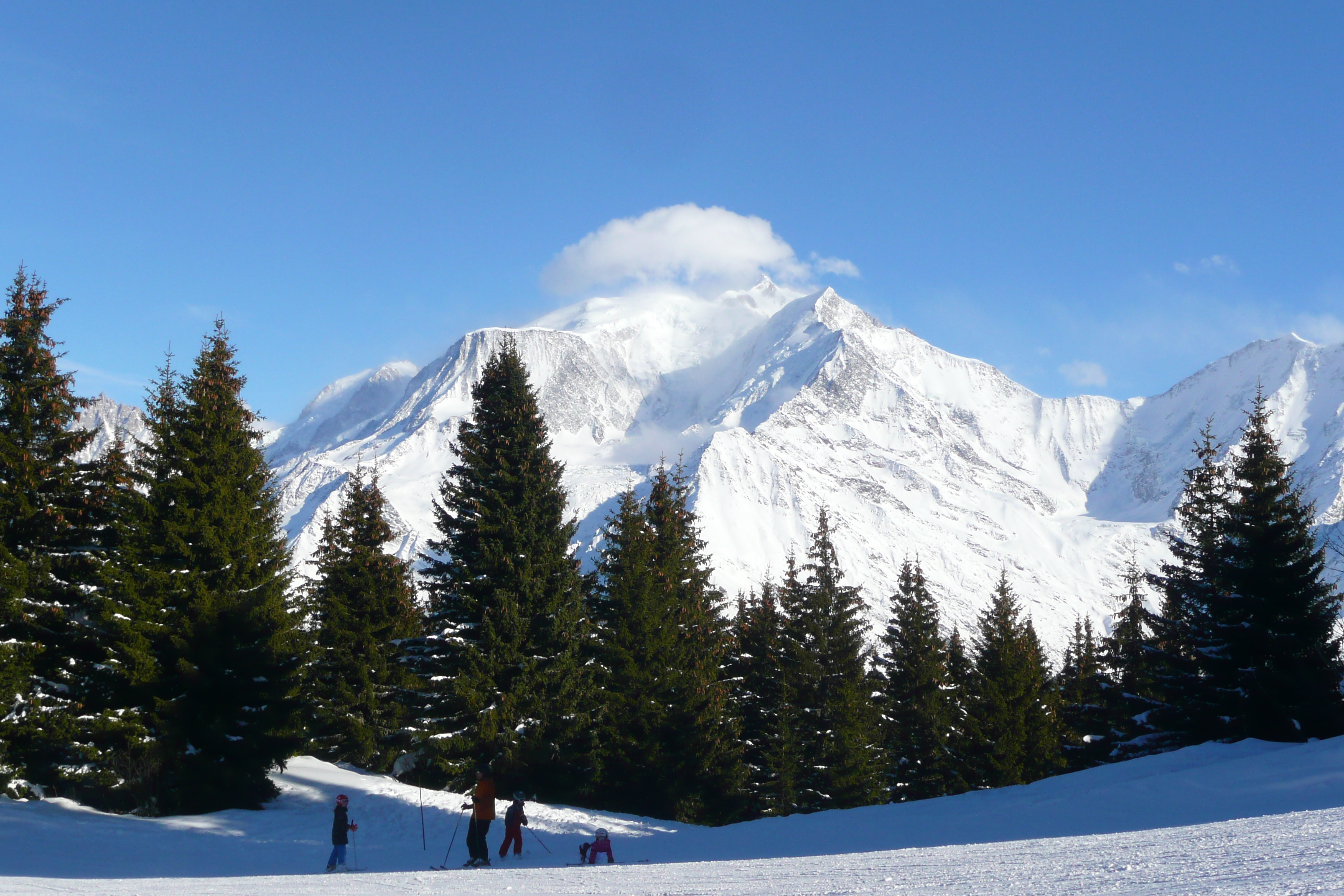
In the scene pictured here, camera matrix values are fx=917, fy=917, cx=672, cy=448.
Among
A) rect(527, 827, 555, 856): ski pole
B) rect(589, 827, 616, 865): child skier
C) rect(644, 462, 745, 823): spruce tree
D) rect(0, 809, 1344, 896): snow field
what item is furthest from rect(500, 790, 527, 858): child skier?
rect(644, 462, 745, 823): spruce tree

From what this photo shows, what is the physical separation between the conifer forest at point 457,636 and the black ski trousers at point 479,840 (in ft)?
24.1

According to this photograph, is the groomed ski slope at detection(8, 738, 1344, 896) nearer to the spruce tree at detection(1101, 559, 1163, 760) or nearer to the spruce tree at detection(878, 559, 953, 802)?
the spruce tree at detection(1101, 559, 1163, 760)

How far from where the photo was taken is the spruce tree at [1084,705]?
32184 millimetres

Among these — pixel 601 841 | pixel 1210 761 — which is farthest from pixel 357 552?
pixel 1210 761

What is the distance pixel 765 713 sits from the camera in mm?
33406

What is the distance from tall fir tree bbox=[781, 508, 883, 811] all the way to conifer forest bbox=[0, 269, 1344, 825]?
0.14m

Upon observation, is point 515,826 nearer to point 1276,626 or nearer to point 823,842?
point 823,842

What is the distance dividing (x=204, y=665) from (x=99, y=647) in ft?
9.20

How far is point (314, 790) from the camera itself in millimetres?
23609

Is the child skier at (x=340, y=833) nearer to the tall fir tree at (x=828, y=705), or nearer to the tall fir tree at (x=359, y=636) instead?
the tall fir tree at (x=359, y=636)

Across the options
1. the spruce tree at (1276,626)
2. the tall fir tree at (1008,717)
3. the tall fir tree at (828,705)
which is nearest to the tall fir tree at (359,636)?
the tall fir tree at (828,705)

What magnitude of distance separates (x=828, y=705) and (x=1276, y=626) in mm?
14784

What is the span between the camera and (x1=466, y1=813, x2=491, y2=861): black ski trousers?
1501 centimetres

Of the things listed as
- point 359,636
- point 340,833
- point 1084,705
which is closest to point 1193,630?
point 1084,705
